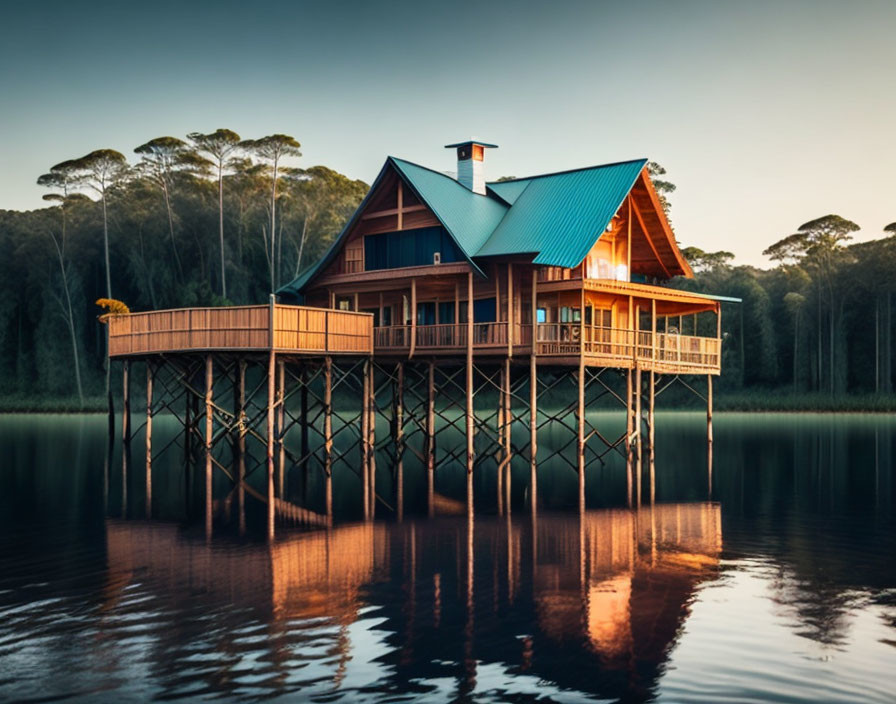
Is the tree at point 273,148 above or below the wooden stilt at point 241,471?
above

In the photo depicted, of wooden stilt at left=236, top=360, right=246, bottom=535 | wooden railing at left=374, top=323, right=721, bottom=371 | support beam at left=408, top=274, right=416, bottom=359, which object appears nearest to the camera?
wooden stilt at left=236, top=360, right=246, bottom=535

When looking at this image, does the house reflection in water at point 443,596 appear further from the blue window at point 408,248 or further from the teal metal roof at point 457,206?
the blue window at point 408,248

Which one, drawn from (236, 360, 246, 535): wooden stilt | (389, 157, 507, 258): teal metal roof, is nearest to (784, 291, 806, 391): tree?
(389, 157, 507, 258): teal metal roof

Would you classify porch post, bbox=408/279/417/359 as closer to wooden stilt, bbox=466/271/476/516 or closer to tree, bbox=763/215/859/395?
wooden stilt, bbox=466/271/476/516

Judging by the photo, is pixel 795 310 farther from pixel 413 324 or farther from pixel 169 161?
pixel 413 324

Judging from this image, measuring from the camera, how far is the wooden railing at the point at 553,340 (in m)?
33.4

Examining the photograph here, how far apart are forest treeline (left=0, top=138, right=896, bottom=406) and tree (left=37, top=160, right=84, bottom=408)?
0.14 m

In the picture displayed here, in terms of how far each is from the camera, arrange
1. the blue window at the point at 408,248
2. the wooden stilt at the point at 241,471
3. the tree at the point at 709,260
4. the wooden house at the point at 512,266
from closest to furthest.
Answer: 1. the wooden stilt at the point at 241,471
2. the wooden house at the point at 512,266
3. the blue window at the point at 408,248
4. the tree at the point at 709,260

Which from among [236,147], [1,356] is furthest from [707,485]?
[1,356]

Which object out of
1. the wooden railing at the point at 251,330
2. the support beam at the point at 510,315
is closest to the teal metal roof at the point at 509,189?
the support beam at the point at 510,315

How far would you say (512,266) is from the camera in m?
35.0

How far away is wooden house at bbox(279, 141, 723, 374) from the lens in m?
33.7

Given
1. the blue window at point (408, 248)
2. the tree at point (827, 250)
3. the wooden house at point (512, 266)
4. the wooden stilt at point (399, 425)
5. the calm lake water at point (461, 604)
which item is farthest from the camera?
the tree at point (827, 250)

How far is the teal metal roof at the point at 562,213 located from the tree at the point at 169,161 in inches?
1770
